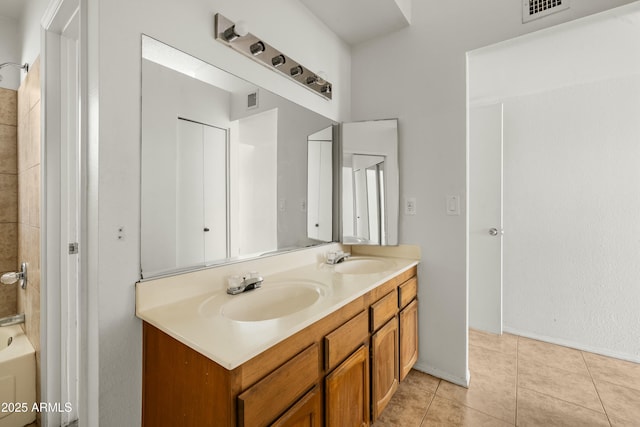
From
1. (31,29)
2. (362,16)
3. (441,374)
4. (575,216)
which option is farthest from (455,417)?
(31,29)

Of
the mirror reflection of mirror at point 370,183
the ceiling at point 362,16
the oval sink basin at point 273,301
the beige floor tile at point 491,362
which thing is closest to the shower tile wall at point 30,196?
the oval sink basin at point 273,301

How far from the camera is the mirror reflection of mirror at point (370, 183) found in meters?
2.07

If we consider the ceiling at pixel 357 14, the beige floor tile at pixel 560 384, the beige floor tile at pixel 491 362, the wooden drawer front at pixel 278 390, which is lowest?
the beige floor tile at pixel 560 384

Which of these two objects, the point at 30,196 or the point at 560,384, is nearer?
the point at 30,196

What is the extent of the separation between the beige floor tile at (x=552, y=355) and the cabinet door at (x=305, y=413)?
1.98 m

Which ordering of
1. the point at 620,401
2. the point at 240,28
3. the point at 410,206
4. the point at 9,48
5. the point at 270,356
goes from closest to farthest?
the point at 270,356 < the point at 240,28 < the point at 620,401 < the point at 9,48 < the point at 410,206

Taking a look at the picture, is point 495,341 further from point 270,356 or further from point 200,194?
point 200,194

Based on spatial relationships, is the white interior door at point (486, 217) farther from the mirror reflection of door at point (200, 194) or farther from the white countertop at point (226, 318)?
the mirror reflection of door at point (200, 194)

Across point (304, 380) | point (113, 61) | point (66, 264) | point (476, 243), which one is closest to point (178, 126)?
point (113, 61)

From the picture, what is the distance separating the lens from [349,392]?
1192mm

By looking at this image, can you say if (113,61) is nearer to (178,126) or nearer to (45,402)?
(178,126)

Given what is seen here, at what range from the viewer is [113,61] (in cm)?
99

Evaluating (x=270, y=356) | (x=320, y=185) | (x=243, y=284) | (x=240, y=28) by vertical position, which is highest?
(x=240, y=28)

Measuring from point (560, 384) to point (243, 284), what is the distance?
2161 millimetres
